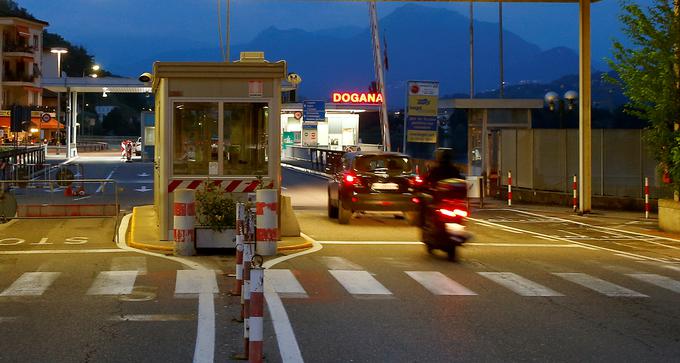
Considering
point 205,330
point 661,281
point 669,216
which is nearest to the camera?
point 205,330

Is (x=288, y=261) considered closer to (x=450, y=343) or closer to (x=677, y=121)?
(x=450, y=343)

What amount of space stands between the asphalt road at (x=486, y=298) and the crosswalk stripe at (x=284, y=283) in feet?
0.09

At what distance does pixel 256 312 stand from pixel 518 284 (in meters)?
6.03

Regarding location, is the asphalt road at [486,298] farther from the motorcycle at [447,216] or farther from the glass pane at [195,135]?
the glass pane at [195,135]

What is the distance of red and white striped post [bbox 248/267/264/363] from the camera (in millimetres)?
6449

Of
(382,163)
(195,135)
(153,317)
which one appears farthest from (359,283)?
(382,163)

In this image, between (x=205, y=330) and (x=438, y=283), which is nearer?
(x=205, y=330)

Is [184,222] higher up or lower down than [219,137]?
lower down

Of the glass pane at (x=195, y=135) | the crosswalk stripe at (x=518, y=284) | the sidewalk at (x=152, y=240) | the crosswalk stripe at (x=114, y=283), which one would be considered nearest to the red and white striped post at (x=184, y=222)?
the sidewalk at (x=152, y=240)

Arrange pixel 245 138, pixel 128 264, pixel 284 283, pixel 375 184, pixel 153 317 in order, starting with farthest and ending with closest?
pixel 375 184 < pixel 245 138 < pixel 128 264 < pixel 284 283 < pixel 153 317

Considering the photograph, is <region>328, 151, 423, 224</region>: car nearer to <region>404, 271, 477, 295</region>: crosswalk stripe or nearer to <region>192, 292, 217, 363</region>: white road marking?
<region>404, 271, 477, 295</region>: crosswalk stripe

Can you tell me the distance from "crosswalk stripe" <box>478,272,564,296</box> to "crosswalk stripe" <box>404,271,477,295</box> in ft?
1.98

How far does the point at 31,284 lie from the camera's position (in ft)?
37.2

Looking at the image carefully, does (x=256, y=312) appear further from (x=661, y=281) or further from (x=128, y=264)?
(x=661, y=281)
